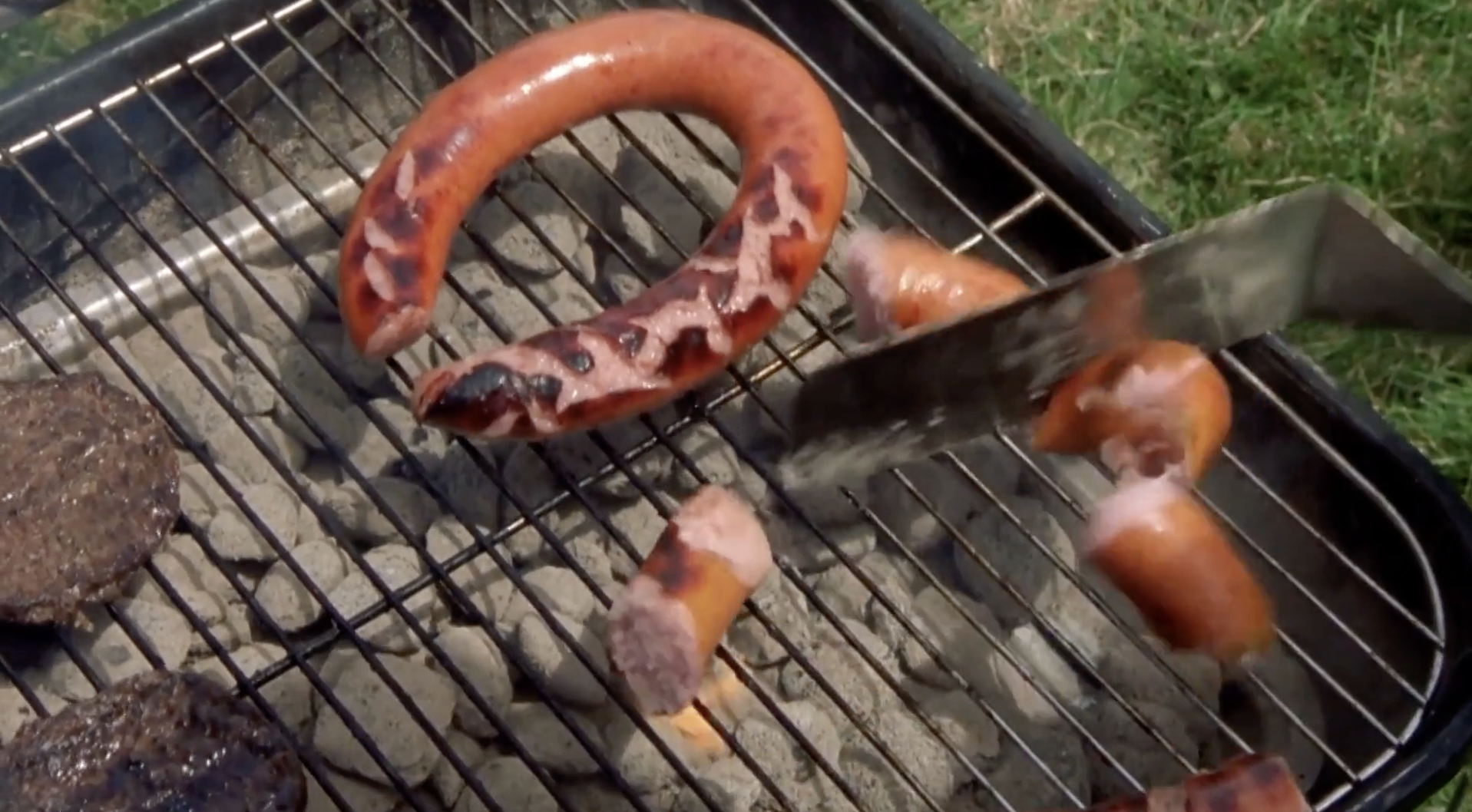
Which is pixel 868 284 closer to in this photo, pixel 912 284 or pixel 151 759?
pixel 912 284

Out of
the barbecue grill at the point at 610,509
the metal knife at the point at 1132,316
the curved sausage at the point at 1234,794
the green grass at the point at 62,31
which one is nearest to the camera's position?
the curved sausage at the point at 1234,794

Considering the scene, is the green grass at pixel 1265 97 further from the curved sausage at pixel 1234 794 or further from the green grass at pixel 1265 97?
the curved sausage at pixel 1234 794

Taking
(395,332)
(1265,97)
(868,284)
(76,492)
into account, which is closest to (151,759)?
(76,492)

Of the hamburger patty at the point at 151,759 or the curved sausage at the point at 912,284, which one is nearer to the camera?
the hamburger patty at the point at 151,759

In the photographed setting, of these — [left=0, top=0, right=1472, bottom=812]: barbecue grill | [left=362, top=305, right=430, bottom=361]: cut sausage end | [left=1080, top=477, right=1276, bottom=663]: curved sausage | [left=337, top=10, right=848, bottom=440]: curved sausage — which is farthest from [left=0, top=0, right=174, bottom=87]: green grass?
[left=1080, top=477, right=1276, bottom=663]: curved sausage

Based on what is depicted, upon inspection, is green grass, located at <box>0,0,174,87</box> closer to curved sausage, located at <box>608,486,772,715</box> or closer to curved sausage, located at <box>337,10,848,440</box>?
curved sausage, located at <box>337,10,848,440</box>

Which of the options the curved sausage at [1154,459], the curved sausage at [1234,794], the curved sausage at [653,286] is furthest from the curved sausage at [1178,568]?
the curved sausage at [653,286]

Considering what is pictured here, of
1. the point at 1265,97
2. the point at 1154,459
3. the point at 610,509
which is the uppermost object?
the point at 1154,459

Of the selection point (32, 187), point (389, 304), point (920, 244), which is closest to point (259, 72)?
point (32, 187)
